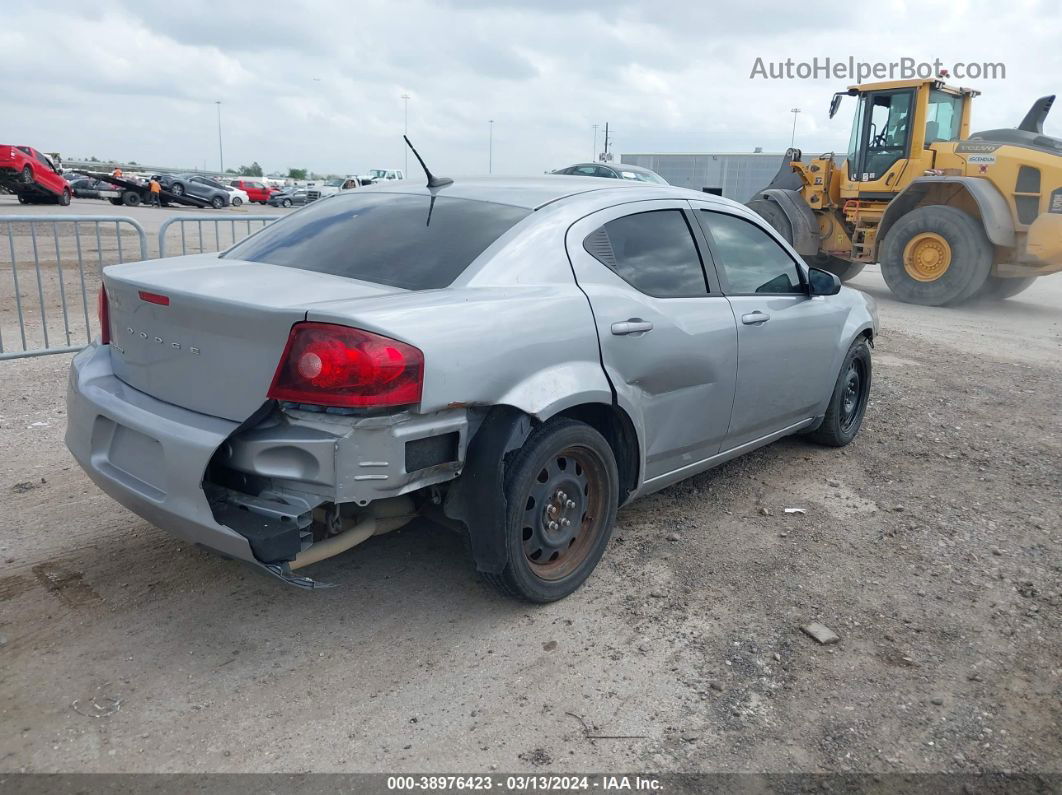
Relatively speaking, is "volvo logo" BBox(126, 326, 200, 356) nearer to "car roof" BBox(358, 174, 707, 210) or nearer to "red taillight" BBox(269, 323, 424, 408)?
"red taillight" BBox(269, 323, 424, 408)

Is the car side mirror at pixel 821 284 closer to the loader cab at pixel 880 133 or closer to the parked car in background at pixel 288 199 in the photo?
the loader cab at pixel 880 133

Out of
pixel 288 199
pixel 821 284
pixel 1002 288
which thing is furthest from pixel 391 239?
pixel 288 199

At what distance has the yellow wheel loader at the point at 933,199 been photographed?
36.8 ft

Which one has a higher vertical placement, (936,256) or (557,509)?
(936,256)

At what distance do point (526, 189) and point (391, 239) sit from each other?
68 cm

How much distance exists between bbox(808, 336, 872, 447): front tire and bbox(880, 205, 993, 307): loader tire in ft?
24.0

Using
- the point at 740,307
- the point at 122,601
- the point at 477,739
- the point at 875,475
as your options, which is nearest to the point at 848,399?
the point at 875,475

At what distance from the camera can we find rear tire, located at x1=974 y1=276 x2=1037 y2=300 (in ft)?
42.7

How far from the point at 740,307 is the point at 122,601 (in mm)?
3022

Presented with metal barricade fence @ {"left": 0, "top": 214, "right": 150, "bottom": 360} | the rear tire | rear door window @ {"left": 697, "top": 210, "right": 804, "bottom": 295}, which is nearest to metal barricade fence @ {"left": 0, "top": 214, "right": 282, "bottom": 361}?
metal barricade fence @ {"left": 0, "top": 214, "right": 150, "bottom": 360}

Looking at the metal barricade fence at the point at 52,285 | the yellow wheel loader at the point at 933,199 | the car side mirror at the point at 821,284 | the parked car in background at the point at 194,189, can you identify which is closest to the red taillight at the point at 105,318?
the metal barricade fence at the point at 52,285

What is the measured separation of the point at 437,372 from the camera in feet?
8.93

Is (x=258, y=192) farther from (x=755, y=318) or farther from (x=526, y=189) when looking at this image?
(x=755, y=318)

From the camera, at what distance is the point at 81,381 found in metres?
3.26
